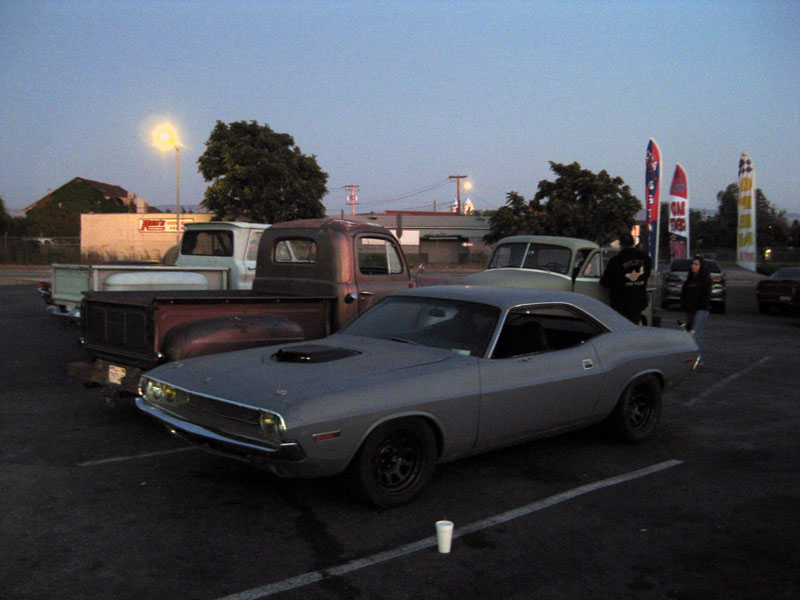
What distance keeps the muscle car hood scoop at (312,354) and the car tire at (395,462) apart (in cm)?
70

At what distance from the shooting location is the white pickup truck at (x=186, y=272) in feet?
26.8

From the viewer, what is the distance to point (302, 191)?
1678 inches

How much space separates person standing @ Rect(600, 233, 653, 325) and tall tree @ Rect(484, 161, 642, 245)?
3276 cm

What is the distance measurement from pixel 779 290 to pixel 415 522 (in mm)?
17976

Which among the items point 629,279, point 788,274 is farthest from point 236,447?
point 788,274

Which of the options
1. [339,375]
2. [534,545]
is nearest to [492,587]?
[534,545]

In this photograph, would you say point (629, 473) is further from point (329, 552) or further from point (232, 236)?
point (232, 236)

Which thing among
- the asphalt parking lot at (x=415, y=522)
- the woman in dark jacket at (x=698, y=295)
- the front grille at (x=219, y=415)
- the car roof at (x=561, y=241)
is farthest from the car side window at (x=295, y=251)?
the woman in dark jacket at (x=698, y=295)

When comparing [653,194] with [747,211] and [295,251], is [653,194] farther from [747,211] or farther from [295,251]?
[295,251]

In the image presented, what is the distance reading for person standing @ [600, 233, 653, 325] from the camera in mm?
8719

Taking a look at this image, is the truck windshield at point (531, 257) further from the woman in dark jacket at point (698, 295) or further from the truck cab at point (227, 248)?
the truck cab at point (227, 248)

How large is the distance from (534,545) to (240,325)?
121 inches

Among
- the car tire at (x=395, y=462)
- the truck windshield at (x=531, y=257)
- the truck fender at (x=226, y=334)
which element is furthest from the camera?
the truck windshield at (x=531, y=257)

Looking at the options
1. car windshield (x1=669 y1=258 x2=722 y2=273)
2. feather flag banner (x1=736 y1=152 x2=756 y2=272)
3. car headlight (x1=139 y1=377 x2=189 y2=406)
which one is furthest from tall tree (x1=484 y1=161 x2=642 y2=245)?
car headlight (x1=139 y1=377 x2=189 y2=406)
